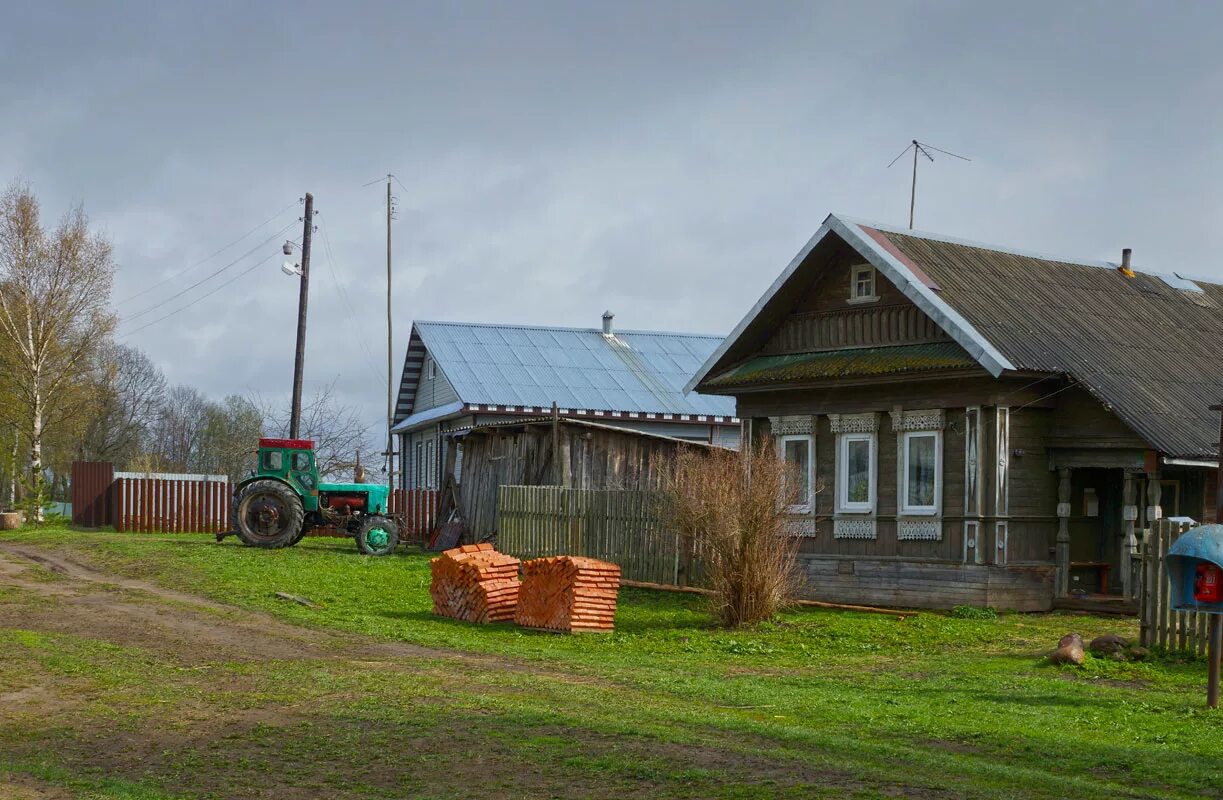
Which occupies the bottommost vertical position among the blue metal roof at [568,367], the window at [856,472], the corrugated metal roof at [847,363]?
the window at [856,472]

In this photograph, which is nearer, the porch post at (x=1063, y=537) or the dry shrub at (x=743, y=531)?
the dry shrub at (x=743, y=531)

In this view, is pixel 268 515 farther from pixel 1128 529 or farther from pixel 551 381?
pixel 1128 529

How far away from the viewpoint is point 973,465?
2102 cm

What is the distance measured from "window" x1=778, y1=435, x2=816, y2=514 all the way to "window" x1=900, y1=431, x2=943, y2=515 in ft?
5.20

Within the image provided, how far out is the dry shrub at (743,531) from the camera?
60.1ft

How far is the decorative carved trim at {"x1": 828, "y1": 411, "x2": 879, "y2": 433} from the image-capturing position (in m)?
22.7

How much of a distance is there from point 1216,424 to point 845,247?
6114mm

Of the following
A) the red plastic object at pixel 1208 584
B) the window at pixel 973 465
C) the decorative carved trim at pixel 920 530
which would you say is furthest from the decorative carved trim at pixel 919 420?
the red plastic object at pixel 1208 584

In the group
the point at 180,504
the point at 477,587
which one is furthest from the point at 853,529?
the point at 180,504

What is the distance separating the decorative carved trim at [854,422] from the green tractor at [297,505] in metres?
10.5

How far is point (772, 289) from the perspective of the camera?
78.7 ft

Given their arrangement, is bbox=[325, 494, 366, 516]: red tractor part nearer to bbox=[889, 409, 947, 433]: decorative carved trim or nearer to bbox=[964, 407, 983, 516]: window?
bbox=[889, 409, 947, 433]: decorative carved trim

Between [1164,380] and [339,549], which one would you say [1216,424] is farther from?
[339,549]

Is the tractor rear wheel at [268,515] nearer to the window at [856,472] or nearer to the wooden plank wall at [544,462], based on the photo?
the wooden plank wall at [544,462]
